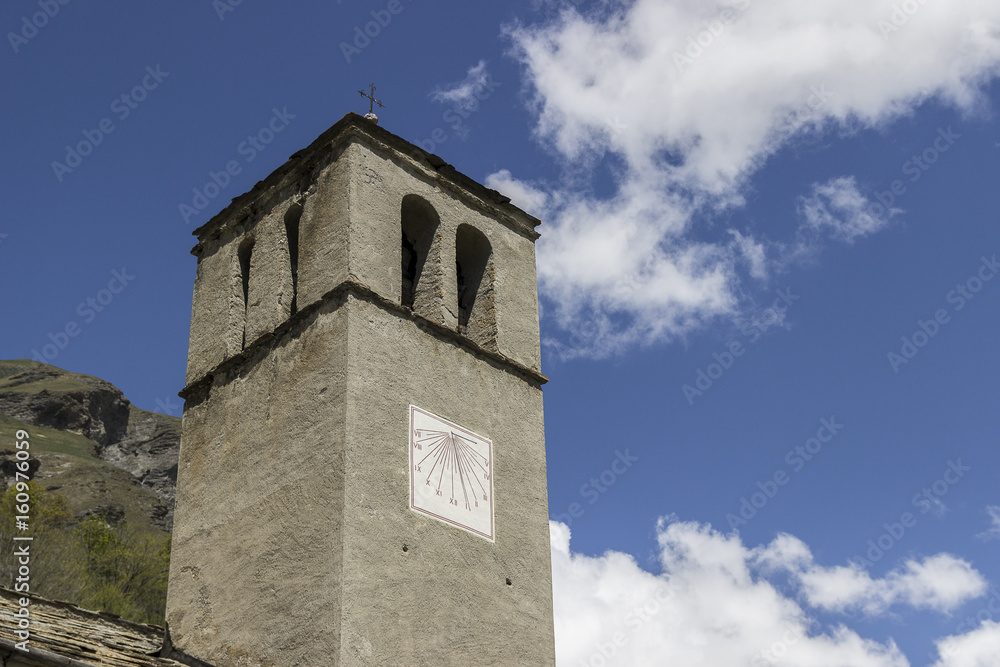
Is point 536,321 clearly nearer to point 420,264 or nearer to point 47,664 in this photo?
point 420,264

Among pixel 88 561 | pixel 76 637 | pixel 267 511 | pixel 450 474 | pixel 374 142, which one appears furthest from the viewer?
pixel 88 561

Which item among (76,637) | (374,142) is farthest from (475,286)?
(76,637)

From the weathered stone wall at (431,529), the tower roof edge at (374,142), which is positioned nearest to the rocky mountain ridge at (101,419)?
the tower roof edge at (374,142)

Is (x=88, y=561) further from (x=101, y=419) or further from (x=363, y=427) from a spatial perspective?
(x=101, y=419)

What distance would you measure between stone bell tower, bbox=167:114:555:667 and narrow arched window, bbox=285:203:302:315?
3 cm

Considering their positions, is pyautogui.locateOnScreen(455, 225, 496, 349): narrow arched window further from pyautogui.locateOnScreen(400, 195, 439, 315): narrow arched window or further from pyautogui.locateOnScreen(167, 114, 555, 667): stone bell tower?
pyautogui.locateOnScreen(400, 195, 439, 315): narrow arched window

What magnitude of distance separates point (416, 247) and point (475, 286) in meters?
0.88

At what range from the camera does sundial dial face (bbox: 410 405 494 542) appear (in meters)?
10.9

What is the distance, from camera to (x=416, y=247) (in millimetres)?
13500

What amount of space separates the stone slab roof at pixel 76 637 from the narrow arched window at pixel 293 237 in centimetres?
398

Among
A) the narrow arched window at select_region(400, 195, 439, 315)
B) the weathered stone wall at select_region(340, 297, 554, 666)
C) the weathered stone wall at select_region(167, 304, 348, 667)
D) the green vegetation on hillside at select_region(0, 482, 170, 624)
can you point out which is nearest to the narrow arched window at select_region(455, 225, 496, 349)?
the narrow arched window at select_region(400, 195, 439, 315)

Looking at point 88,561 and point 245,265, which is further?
point 88,561

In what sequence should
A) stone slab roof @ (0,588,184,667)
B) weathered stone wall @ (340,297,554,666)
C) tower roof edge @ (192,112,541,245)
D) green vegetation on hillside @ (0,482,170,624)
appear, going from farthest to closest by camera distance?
green vegetation on hillside @ (0,482,170,624)
tower roof edge @ (192,112,541,245)
weathered stone wall @ (340,297,554,666)
stone slab roof @ (0,588,184,667)

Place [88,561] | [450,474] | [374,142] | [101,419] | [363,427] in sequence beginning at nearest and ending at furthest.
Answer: [363,427], [450,474], [374,142], [88,561], [101,419]
